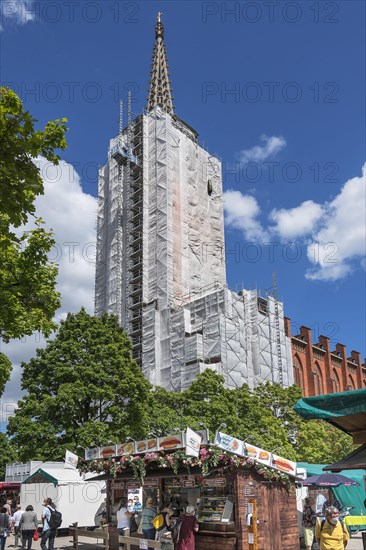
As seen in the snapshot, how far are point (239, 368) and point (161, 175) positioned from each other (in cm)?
2234

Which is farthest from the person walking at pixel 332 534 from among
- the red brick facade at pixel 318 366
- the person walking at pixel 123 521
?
the red brick facade at pixel 318 366

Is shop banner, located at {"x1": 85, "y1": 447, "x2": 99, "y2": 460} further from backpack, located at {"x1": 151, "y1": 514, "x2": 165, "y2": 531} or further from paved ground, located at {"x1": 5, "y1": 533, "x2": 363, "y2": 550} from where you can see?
backpack, located at {"x1": 151, "y1": 514, "x2": 165, "y2": 531}

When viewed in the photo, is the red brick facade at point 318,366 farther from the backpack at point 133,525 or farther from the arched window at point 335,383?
the backpack at point 133,525

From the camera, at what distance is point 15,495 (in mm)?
37812

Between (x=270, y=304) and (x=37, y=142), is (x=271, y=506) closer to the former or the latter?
(x=37, y=142)

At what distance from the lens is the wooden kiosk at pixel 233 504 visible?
593 inches

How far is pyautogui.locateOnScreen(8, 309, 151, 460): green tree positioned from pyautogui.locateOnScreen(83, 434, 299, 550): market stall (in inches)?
418

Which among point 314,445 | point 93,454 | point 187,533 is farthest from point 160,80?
point 187,533

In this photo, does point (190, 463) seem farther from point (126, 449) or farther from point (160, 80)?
point (160, 80)

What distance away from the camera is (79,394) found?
2850 cm

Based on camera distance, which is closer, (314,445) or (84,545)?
(84,545)

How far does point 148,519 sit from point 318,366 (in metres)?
50.7

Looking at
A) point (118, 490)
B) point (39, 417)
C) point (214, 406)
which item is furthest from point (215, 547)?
point (214, 406)

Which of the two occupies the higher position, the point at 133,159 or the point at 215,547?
the point at 133,159
